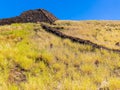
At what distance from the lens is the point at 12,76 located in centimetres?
1141

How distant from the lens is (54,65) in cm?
1336

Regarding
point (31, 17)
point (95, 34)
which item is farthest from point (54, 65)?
point (31, 17)

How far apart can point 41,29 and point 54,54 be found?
6.38 meters

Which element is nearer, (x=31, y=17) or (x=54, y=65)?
(x=54, y=65)

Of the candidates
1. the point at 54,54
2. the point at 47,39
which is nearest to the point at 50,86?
the point at 54,54

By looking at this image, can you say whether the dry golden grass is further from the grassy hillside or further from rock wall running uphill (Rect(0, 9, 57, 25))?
the grassy hillside

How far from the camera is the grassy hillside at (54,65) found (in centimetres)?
1017

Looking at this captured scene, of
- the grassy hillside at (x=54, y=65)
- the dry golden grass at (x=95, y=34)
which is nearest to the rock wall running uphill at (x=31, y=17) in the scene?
the dry golden grass at (x=95, y=34)

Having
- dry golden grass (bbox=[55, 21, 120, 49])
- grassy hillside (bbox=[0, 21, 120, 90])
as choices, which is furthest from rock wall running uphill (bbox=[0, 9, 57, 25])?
grassy hillside (bbox=[0, 21, 120, 90])

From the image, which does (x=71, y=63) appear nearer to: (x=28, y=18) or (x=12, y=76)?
(x=12, y=76)

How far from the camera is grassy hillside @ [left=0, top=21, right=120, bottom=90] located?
33.4 ft

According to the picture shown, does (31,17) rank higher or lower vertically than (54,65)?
higher

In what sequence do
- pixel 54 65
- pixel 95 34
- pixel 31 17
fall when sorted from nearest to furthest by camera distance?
pixel 54 65 → pixel 95 34 → pixel 31 17

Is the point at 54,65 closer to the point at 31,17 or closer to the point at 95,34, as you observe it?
the point at 95,34
